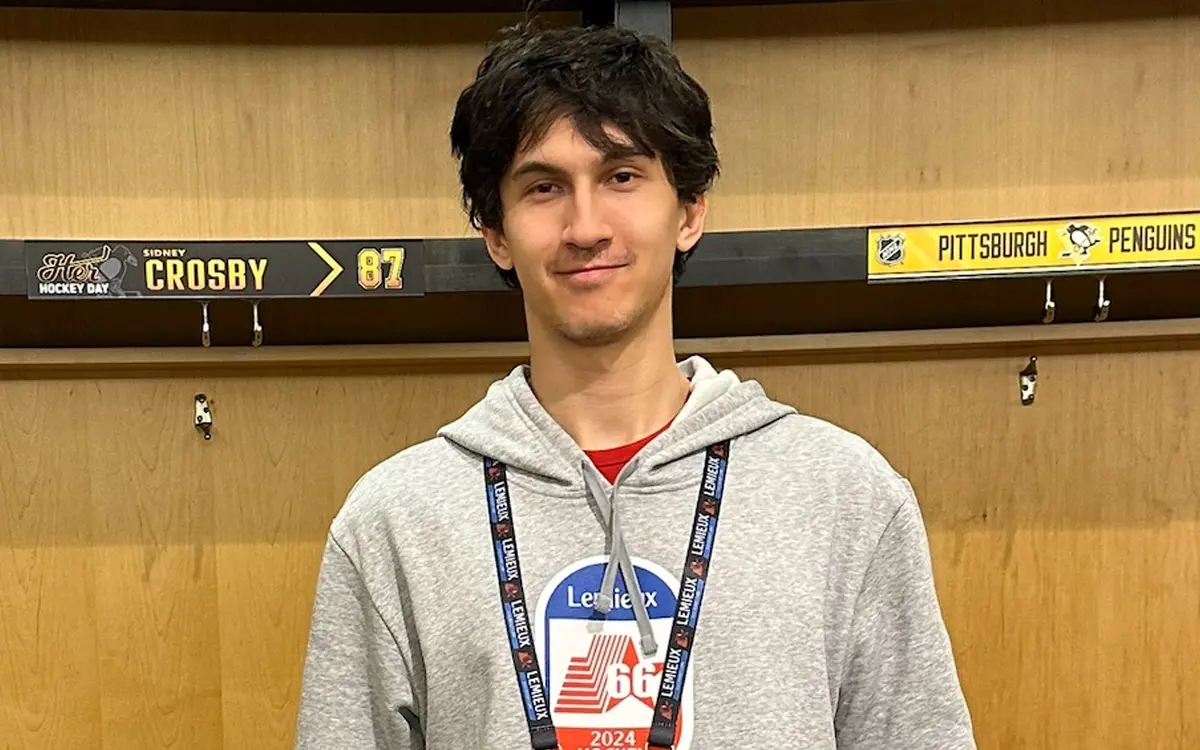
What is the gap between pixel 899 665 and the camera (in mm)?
819

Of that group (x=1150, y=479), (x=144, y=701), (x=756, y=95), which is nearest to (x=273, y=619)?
(x=144, y=701)

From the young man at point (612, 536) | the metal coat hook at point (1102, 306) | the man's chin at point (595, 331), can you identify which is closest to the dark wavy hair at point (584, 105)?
the young man at point (612, 536)

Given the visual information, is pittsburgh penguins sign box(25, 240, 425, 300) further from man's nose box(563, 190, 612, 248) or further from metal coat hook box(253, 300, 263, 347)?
man's nose box(563, 190, 612, 248)

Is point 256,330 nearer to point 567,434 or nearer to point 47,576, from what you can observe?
point 47,576

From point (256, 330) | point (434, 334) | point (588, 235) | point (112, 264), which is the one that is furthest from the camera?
point (434, 334)

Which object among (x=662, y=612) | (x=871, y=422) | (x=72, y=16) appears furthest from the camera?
(x=871, y=422)

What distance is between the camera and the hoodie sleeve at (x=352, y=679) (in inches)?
33.0

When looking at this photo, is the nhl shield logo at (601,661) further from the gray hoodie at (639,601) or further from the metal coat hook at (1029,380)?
the metal coat hook at (1029,380)

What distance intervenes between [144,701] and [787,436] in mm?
1293

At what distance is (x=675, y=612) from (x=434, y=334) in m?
0.87

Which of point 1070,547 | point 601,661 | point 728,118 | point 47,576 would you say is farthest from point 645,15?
point 47,576

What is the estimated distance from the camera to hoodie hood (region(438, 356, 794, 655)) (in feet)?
2.67

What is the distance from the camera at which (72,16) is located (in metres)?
1.49

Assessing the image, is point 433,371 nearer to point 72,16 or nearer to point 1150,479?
point 72,16
